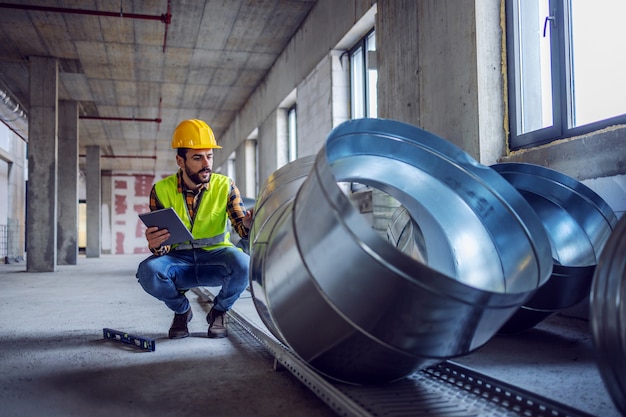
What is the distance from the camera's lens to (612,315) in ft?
5.58

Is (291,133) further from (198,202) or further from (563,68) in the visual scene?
(198,202)

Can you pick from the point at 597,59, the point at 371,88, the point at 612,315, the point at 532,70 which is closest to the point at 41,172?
the point at 371,88

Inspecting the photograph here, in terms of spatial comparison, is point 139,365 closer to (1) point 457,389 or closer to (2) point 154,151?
(1) point 457,389

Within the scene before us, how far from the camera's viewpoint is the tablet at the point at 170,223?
3.39 meters

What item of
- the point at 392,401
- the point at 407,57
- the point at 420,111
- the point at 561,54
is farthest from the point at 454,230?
the point at 407,57

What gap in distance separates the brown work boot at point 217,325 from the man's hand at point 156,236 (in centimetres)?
64

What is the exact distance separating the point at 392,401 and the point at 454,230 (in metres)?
1.06

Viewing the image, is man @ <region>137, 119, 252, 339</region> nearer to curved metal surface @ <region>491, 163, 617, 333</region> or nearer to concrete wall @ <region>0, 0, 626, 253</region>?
curved metal surface @ <region>491, 163, 617, 333</region>

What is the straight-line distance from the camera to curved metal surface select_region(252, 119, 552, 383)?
1.87m

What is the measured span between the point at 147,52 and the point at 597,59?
9.21 metres

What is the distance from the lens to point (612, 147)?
3691 mm

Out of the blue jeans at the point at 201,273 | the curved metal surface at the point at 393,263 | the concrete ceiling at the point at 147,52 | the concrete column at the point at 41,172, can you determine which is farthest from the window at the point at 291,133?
the curved metal surface at the point at 393,263

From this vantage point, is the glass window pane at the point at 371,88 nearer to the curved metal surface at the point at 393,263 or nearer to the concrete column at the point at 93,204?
the curved metal surface at the point at 393,263

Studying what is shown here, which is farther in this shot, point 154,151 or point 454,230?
point 154,151
